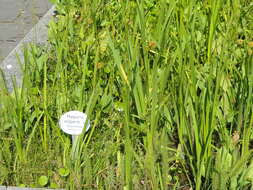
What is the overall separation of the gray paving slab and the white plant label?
2.13ft

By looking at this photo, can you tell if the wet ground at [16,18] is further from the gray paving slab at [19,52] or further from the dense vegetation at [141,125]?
the dense vegetation at [141,125]

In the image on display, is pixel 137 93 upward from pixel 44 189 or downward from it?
upward

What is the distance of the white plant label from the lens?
2.07 metres

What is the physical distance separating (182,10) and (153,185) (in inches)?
41.4

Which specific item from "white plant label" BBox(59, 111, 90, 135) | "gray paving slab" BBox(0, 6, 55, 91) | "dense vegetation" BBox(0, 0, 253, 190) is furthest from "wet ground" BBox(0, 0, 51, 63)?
"white plant label" BBox(59, 111, 90, 135)

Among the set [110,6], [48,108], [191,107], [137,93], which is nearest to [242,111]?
[191,107]

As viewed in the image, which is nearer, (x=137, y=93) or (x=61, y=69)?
(x=137, y=93)

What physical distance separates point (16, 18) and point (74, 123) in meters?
2.15

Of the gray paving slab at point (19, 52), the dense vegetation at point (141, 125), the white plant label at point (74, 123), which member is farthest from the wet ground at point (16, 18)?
the white plant label at point (74, 123)

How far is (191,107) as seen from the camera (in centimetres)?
201

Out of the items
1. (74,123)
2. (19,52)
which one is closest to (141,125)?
(74,123)

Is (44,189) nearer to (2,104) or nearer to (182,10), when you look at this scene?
(2,104)

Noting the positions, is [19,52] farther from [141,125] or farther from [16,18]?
[141,125]

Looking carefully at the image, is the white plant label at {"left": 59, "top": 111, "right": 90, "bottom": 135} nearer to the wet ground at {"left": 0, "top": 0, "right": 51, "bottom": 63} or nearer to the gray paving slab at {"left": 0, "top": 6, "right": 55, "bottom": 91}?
the gray paving slab at {"left": 0, "top": 6, "right": 55, "bottom": 91}
